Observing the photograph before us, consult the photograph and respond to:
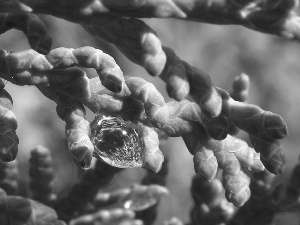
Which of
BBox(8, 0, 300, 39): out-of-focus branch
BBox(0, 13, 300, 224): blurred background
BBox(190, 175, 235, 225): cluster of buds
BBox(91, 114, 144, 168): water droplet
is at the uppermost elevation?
BBox(8, 0, 300, 39): out-of-focus branch

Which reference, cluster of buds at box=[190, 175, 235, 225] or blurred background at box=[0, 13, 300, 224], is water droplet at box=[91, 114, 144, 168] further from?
blurred background at box=[0, 13, 300, 224]

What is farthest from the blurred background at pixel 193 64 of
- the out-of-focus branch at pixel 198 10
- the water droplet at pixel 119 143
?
the out-of-focus branch at pixel 198 10

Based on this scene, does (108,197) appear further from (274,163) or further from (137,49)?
(137,49)

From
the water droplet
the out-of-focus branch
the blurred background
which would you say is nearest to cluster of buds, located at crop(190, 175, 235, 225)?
the water droplet

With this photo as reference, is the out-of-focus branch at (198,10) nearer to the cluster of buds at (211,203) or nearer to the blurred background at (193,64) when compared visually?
the cluster of buds at (211,203)

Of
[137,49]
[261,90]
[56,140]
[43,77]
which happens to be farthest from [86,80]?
[261,90]
